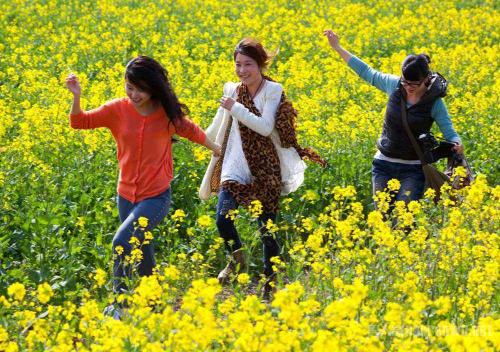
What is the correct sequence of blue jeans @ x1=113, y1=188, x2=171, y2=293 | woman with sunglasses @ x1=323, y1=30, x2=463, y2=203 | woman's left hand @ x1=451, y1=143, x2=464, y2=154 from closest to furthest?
blue jeans @ x1=113, y1=188, x2=171, y2=293
woman with sunglasses @ x1=323, y1=30, x2=463, y2=203
woman's left hand @ x1=451, y1=143, x2=464, y2=154

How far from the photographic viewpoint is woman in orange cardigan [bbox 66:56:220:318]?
215 inches

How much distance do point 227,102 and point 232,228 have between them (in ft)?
2.50

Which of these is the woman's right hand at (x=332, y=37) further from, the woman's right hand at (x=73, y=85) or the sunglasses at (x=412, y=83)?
the woman's right hand at (x=73, y=85)

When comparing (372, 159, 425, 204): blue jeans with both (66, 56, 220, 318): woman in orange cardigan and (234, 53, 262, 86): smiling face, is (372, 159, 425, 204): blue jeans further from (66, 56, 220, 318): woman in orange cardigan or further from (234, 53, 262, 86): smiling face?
(66, 56, 220, 318): woman in orange cardigan

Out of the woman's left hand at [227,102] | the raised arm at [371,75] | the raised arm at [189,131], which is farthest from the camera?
the raised arm at [371,75]

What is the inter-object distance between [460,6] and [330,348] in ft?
54.4

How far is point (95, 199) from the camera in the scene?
7234 millimetres

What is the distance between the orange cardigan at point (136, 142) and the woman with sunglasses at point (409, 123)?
63.7 inches

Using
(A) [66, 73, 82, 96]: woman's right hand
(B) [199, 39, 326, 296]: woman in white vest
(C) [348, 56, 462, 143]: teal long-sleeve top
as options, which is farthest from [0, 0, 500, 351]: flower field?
(A) [66, 73, 82, 96]: woman's right hand

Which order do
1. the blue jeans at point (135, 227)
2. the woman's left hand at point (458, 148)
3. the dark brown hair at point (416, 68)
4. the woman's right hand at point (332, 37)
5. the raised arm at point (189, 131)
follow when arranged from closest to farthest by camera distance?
the blue jeans at point (135, 227), the raised arm at point (189, 131), the dark brown hair at point (416, 68), the woman's left hand at point (458, 148), the woman's right hand at point (332, 37)

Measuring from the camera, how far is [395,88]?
6.64 meters

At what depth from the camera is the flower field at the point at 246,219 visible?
411 cm

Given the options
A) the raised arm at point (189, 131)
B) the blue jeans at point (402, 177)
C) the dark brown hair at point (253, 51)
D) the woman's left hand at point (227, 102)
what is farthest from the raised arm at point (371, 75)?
the raised arm at point (189, 131)

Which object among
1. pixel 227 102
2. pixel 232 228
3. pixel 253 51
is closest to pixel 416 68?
pixel 253 51
